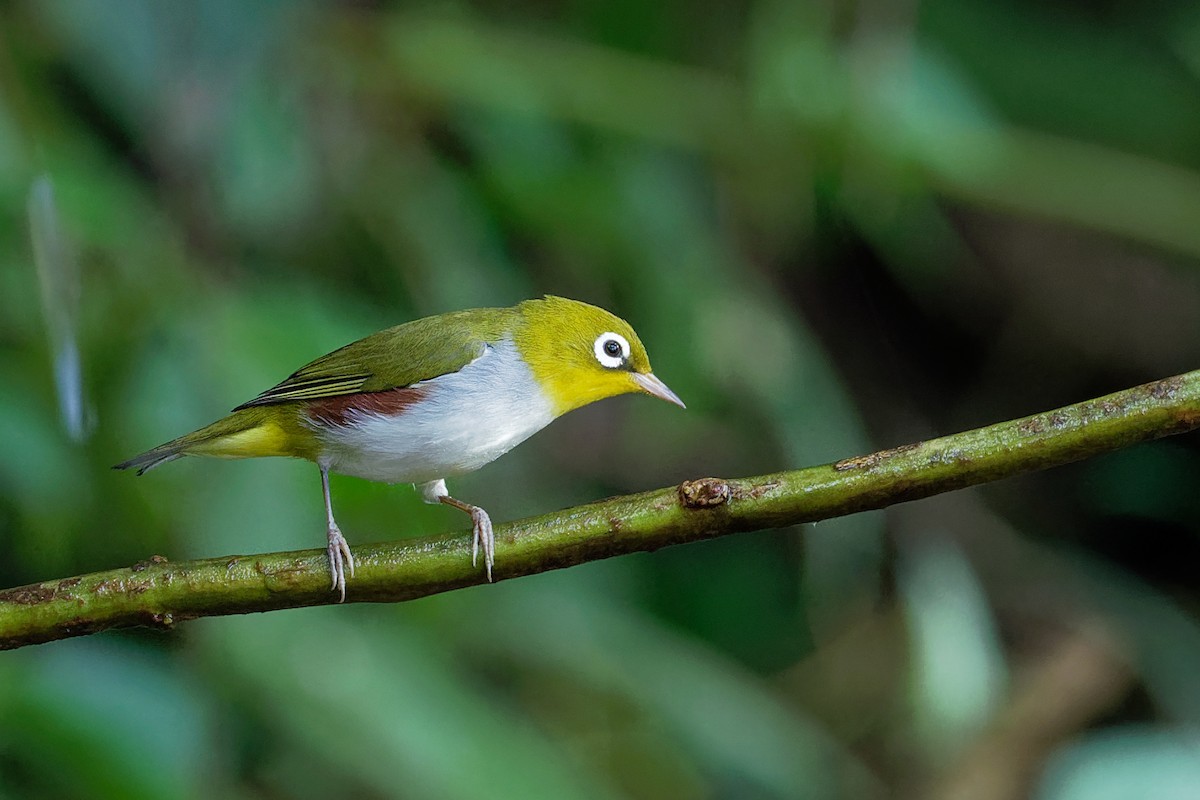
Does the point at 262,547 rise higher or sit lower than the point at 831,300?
lower

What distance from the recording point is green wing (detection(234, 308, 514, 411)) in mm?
2137

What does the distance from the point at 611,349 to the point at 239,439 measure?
0.71 meters

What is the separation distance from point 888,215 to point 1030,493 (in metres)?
2.70

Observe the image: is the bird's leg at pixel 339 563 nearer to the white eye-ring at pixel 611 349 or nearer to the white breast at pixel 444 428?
the white breast at pixel 444 428

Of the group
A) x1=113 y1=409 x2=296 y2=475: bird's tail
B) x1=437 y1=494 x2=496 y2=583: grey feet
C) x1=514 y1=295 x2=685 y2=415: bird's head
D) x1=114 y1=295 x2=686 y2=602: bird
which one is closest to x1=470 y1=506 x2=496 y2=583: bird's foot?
x1=437 y1=494 x2=496 y2=583: grey feet

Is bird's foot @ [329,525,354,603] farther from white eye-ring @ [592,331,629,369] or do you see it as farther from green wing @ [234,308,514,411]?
white eye-ring @ [592,331,629,369]

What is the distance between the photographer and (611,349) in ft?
6.52

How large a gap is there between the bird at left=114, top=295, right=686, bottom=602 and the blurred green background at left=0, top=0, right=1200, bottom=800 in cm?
36

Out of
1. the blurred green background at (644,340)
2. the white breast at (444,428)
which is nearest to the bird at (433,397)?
the white breast at (444,428)

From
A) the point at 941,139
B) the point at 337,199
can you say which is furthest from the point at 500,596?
the point at 941,139

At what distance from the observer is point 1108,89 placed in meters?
6.02

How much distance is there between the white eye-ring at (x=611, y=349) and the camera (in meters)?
1.96

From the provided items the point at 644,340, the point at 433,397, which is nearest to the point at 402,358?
the point at 433,397

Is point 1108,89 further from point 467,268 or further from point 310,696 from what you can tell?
point 310,696
